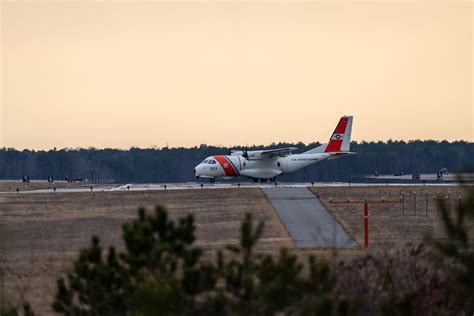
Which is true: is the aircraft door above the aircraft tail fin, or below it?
below

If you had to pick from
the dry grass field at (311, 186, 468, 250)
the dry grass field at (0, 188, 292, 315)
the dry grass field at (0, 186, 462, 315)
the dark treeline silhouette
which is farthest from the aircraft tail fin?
the dark treeline silhouette

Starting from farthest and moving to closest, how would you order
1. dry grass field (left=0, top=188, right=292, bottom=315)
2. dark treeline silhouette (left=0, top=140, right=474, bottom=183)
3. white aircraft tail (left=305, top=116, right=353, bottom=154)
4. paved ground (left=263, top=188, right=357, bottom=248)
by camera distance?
dark treeline silhouette (left=0, top=140, right=474, bottom=183), white aircraft tail (left=305, top=116, right=353, bottom=154), paved ground (left=263, top=188, right=357, bottom=248), dry grass field (left=0, top=188, right=292, bottom=315)

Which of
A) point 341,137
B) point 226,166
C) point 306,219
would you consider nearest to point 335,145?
point 341,137

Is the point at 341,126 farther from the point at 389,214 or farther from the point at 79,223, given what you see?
the point at 79,223

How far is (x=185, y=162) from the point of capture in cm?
17062

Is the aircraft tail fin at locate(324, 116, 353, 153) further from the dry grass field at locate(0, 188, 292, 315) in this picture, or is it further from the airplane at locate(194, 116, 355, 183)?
the dry grass field at locate(0, 188, 292, 315)

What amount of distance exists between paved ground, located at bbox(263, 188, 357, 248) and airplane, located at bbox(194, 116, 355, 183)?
10.5 metres

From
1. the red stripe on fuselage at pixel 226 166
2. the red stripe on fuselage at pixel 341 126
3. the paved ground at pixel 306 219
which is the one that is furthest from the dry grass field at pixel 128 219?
the red stripe on fuselage at pixel 341 126

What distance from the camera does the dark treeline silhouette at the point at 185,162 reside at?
518 feet

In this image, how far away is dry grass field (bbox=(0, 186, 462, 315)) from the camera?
1242 inches

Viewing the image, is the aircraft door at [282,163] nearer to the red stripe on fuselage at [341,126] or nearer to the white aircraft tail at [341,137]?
the white aircraft tail at [341,137]

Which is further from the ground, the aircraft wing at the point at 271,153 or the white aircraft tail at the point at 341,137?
the white aircraft tail at the point at 341,137

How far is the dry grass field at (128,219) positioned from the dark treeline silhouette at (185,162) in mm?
84356

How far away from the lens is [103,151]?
19812cm
